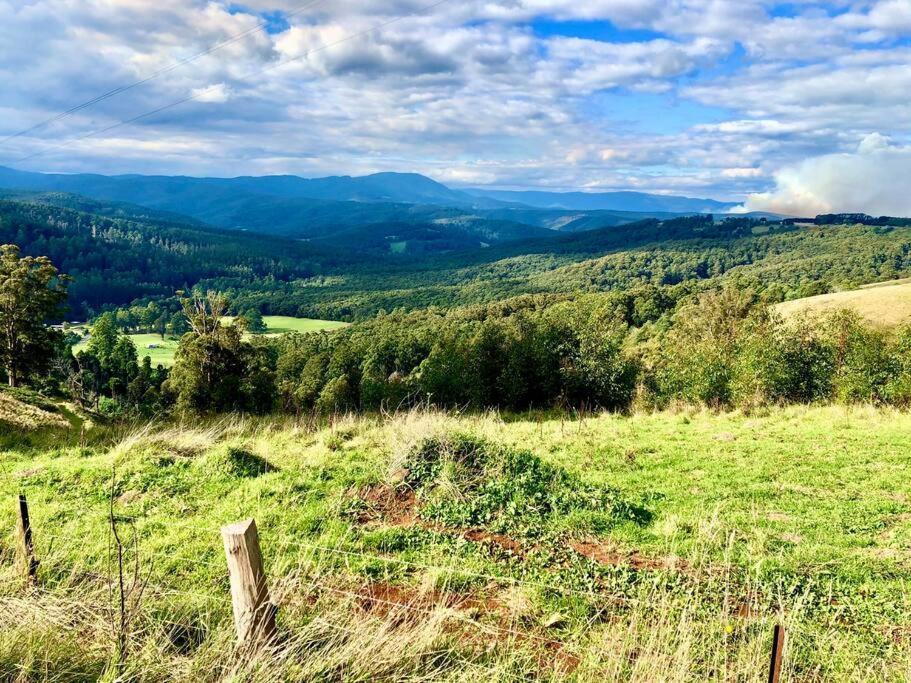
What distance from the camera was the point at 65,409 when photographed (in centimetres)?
1662

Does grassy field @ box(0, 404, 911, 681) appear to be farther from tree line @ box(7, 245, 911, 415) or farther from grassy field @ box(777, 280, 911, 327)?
grassy field @ box(777, 280, 911, 327)

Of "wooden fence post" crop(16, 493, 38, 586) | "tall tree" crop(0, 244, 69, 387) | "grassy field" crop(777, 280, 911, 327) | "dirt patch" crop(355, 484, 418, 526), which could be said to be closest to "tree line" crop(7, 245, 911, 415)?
"tall tree" crop(0, 244, 69, 387)

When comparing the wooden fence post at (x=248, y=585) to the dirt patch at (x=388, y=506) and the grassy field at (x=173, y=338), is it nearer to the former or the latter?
the dirt patch at (x=388, y=506)

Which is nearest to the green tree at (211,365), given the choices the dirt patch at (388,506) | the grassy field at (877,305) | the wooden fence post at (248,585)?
the dirt patch at (388,506)

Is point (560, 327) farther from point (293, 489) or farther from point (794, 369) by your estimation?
point (293, 489)

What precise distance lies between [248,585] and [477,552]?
338cm

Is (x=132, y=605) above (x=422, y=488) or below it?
above

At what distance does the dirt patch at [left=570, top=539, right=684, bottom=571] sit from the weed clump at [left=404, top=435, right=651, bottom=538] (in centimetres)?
39

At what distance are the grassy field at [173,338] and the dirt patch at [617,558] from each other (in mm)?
62675

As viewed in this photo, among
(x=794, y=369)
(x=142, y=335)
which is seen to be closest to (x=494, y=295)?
(x=142, y=335)

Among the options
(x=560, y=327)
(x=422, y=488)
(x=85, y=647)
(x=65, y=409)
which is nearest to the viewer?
(x=85, y=647)

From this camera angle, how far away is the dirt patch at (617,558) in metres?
5.77

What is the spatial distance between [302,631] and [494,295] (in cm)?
16373

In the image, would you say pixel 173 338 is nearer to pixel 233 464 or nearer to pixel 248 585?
pixel 233 464
